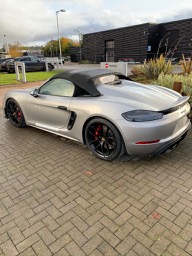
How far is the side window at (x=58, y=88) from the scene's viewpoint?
375cm

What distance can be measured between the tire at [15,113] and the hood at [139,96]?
2.17 meters

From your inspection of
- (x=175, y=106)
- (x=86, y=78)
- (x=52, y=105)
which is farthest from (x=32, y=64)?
(x=175, y=106)

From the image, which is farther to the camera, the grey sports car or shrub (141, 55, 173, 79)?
shrub (141, 55, 173, 79)

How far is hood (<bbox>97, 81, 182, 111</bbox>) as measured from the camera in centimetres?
314

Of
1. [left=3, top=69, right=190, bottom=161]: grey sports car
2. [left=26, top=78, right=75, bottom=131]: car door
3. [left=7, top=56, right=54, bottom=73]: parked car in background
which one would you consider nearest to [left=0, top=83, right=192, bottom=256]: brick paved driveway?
[left=3, top=69, right=190, bottom=161]: grey sports car

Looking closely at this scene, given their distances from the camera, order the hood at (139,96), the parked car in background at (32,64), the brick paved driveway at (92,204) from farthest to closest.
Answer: the parked car in background at (32,64)
the hood at (139,96)
the brick paved driveway at (92,204)

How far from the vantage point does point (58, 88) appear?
3969 mm

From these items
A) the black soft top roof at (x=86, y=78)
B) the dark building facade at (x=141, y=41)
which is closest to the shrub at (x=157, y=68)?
the black soft top roof at (x=86, y=78)

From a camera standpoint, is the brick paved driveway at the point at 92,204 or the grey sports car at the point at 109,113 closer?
the brick paved driveway at the point at 92,204

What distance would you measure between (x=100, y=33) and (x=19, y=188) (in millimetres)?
45444

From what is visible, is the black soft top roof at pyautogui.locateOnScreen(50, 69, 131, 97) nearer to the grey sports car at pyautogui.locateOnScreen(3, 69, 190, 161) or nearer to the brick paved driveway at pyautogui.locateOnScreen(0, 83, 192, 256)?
the grey sports car at pyautogui.locateOnScreen(3, 69, 190, 161)

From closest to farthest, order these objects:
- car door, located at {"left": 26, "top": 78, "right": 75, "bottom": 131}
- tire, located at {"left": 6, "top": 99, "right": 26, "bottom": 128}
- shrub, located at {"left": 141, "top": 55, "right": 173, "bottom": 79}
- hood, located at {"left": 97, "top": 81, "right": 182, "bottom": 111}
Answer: hood, located at {"left": 97, "top": 81, "right": 182, "bottom": 111} < car door, located at {"left": 26, "top": 78, "right": 75, "bottom": 131} < tire, located at {"left": 6, "top": 99, "right": 26, "bottom": 128} < shrub, located at {"left": 141, "top": 55, "right": 173, "bottom": 79}

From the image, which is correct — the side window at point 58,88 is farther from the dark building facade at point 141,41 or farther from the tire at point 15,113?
the dark building facade at point 141,41

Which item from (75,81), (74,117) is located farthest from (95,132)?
(75,81)
